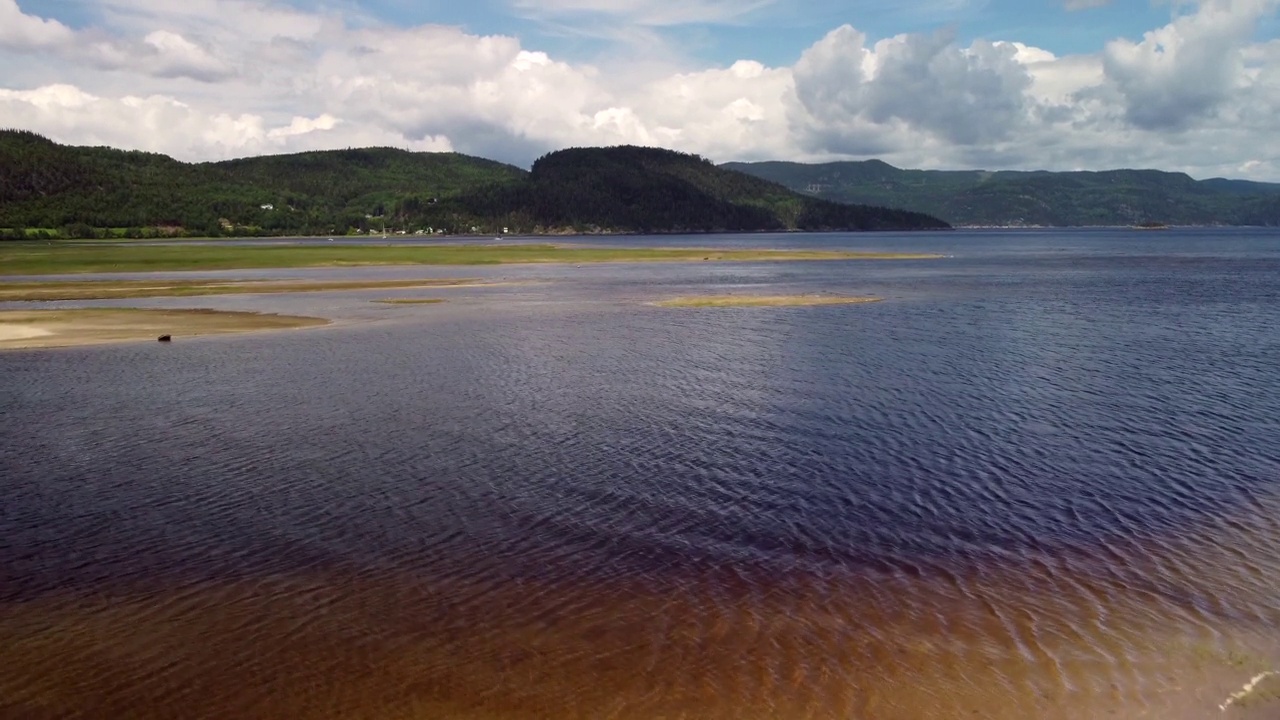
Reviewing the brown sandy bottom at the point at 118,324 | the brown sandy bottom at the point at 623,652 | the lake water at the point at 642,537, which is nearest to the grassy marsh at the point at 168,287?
the brown sandy bottom at the point at 118,324

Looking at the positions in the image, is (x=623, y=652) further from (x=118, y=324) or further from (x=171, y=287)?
(x=171, y=287)

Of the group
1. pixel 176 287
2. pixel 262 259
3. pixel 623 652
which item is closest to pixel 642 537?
pixel 623 652

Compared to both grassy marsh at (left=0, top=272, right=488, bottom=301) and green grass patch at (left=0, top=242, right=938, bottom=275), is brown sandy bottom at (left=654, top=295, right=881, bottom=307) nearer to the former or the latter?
grassy marsh at (left=0, top=272, right=488, bottom=301)

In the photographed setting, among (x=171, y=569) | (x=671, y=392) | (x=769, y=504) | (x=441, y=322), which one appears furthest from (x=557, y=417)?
(x=441, y=322)

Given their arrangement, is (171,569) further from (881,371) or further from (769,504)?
(881,371)

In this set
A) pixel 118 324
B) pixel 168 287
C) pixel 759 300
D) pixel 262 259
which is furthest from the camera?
pixel 262 259

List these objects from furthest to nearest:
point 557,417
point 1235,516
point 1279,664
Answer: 1. point 557,417
2. point 1235,516
3. point 1279,664
